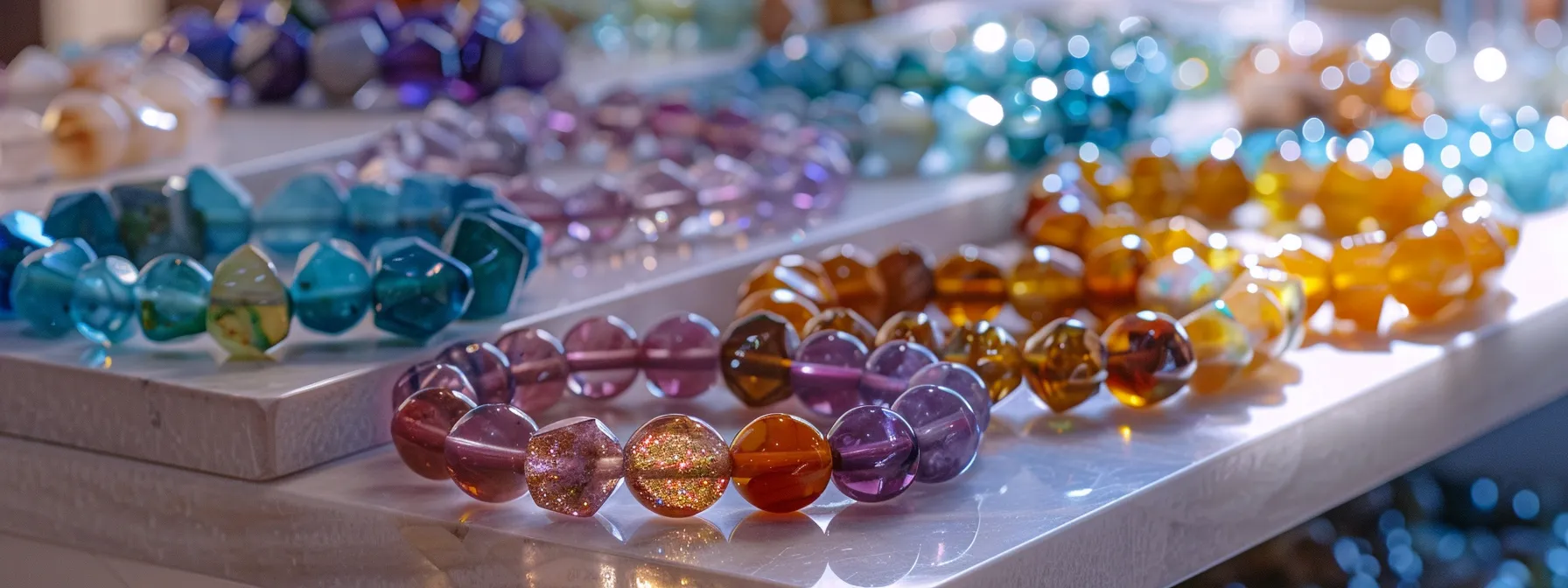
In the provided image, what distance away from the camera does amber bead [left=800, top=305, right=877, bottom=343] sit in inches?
31.7

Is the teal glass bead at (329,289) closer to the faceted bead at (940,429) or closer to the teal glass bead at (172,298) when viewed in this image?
the teal glass bead at (172,298)

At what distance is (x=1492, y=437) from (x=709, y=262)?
842 millimetres

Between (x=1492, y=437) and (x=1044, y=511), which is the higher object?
(x=1044, y=511)

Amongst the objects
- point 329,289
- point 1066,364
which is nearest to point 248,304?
point 329,289

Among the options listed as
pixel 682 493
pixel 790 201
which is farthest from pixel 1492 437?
pixel 682 493

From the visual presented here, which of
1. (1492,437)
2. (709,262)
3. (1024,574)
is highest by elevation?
(1024,574)

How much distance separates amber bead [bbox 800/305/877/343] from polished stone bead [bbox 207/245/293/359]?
25 centimetres

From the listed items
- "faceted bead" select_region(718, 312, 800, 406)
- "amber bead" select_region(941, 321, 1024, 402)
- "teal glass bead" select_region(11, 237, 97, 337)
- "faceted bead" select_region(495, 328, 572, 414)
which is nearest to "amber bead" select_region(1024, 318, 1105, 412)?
"amber bead" select_region(941, 321, 1024, 402)

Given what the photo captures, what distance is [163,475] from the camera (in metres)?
0.74

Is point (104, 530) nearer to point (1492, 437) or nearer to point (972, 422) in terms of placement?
point (972, 422)

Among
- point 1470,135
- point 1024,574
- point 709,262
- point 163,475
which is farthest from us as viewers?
point 1470,135

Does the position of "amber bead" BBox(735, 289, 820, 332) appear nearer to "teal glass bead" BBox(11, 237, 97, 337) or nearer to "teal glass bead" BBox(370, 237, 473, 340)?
"teal glass bead" BBox(370, 237, 473, 340)

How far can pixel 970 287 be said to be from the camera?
918mm

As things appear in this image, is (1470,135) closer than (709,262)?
No
